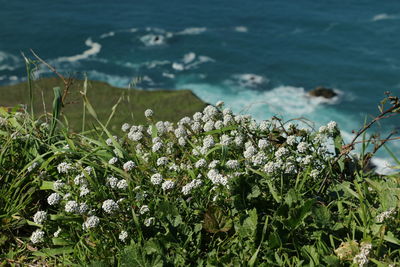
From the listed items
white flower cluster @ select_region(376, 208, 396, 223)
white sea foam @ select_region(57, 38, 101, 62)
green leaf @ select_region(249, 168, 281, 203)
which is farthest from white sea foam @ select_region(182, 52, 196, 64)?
white flower cluster @ select_region(376, 208, 396, 223)

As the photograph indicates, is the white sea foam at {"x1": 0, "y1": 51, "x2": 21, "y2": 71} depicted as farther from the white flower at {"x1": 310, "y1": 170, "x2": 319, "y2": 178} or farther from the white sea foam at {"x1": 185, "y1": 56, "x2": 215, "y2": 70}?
the white flower at {"x1": 310, "y1": 170, "x2": 319, "y2": 178}

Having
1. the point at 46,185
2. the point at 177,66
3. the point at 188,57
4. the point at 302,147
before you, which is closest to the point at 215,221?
the point at 302,147

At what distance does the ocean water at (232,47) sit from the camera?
39.4 m

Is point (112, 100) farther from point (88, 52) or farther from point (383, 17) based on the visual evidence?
point (383, 17)

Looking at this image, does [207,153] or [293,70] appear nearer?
[207,153]

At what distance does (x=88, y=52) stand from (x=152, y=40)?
6521mm

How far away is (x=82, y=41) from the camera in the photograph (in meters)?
47.3

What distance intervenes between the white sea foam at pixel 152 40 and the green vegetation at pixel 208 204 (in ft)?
141

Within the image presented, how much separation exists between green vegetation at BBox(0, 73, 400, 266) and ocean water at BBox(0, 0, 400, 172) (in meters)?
28.2

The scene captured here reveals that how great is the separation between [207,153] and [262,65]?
40.6 meters

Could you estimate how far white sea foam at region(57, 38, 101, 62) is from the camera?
43369 millimetres

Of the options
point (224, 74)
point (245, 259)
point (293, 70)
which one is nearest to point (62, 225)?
point (245, 259)

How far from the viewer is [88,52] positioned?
4497cm

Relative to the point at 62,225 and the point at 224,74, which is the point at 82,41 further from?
the point at 62,225
